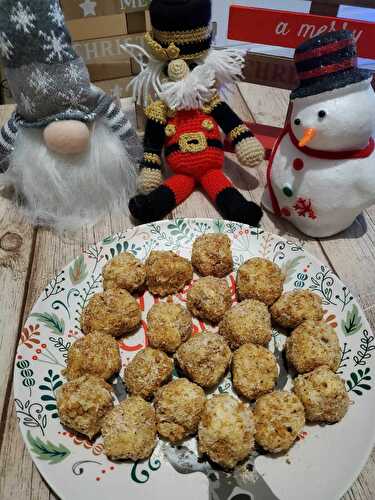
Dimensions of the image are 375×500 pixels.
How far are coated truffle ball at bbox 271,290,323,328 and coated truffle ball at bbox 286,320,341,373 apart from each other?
32 mm

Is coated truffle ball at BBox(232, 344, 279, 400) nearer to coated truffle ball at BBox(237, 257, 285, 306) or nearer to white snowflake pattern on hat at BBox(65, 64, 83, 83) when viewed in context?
coated truffle ball at BBox(237, 257, 285, 306)

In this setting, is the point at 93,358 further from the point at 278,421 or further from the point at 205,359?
the point at 278,421

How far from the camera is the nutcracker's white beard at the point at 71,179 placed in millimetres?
1033

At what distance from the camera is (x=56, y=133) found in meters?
0.97

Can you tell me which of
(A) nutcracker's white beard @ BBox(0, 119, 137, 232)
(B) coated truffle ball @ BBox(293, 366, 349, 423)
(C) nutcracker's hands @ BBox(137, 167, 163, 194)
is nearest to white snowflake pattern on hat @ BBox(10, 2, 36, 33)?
(A) nutcracker's white beard @ BBox(0, 119, 137, 232)

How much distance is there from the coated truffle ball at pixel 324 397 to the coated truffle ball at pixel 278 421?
0.02m

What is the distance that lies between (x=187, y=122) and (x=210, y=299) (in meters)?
0.51

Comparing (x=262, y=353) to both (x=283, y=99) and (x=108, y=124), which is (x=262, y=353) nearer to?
(x=108, y=124)

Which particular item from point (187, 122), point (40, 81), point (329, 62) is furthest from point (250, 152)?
point (40, 81)

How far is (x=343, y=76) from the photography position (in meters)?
0.84

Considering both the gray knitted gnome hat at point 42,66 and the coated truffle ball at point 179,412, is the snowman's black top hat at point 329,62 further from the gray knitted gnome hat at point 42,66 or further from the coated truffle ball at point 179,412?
the coated truffle ball at point 179,412

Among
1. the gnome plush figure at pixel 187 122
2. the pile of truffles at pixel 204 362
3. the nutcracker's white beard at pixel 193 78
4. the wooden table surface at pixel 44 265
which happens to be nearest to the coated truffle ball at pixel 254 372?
the pile of truffles at pixel 204 362

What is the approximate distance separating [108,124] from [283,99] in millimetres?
786

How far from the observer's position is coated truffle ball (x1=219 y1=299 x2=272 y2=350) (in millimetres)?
796
